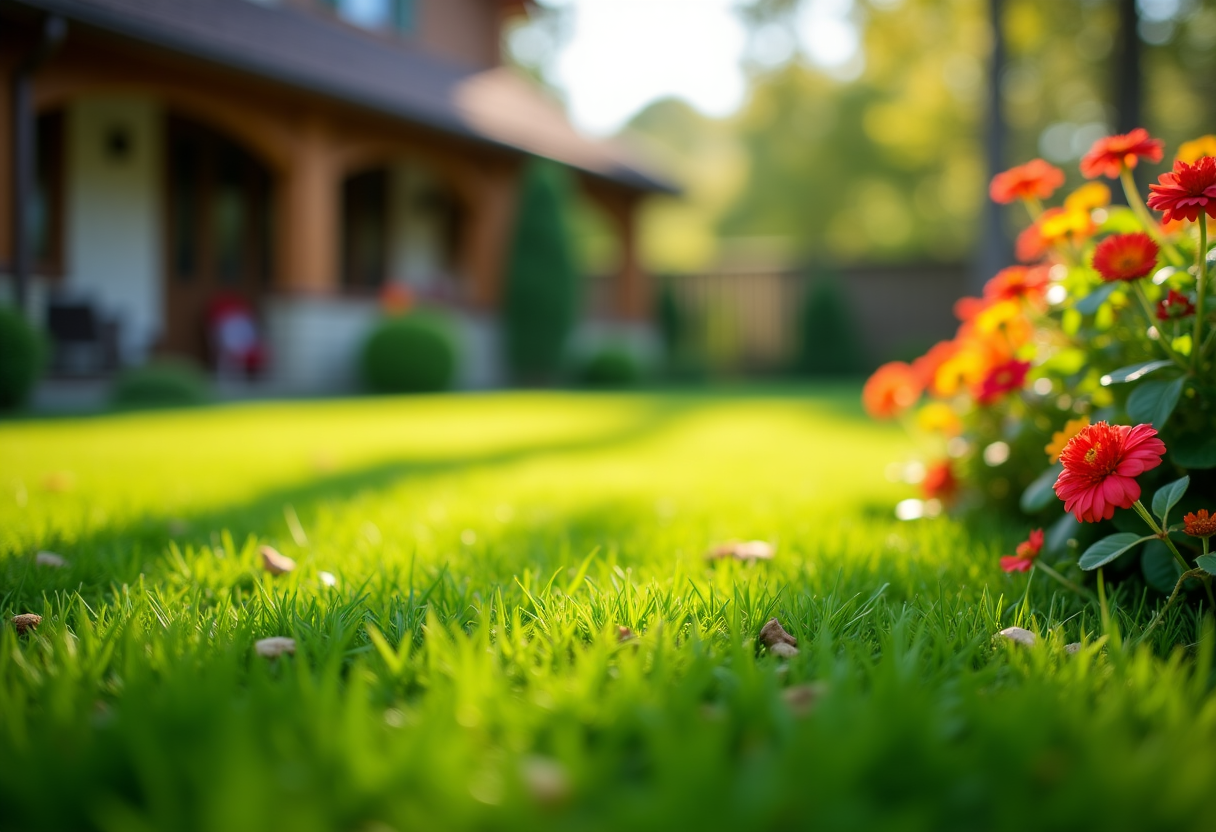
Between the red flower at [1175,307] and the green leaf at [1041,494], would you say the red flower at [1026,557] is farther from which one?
the red flower at [1175,307]

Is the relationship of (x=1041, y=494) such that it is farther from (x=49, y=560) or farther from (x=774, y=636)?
(x=49, y=560)

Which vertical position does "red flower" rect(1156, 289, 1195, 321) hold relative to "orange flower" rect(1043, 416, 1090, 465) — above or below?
above

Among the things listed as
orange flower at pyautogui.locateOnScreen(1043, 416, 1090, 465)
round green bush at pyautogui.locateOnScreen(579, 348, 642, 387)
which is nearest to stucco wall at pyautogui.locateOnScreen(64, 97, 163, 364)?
round green bush at pyautogui.locateOnScreen(579, 348, 642, 387)

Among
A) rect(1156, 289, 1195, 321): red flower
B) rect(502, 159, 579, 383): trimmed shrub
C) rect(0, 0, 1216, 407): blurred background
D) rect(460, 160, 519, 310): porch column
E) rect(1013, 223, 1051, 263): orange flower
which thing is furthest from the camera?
rect(460, 160, 519, 310): porch column

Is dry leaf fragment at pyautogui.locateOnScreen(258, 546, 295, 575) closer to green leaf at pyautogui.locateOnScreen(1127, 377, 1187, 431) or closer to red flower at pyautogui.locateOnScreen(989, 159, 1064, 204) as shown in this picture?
green leaf at pyautogui.locateOnScreen(1127, 377, 1187, 431)

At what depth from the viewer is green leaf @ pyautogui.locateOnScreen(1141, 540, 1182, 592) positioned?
5.30 ft

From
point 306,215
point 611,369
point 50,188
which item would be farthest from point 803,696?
point 611,369

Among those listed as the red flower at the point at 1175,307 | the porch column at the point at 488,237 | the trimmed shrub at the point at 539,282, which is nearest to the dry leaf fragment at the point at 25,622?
the red flower at the point at 1175,307

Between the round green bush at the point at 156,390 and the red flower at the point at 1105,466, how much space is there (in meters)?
7.07

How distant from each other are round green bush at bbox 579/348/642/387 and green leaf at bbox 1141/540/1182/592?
10.6 meters

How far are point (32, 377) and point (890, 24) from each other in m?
13.9

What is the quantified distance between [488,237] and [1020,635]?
36.2 feet

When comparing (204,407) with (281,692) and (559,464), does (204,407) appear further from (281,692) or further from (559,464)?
(281,692)

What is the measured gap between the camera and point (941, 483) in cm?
269
